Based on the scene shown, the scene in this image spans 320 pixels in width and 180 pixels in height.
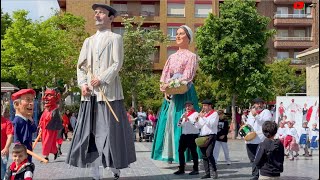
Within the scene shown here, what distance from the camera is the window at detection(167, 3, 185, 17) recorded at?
50594mm

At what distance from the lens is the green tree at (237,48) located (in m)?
26.5

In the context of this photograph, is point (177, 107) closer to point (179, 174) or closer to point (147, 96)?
point (179, 174)

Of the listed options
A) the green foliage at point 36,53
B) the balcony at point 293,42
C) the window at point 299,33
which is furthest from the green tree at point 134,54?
the window at point 299,33

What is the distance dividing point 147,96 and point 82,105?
3601 centimetres

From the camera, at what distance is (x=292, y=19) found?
54.2m

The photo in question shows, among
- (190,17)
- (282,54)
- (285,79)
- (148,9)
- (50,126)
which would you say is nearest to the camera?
(50,126)

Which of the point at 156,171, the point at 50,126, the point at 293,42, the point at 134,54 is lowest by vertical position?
the point at 156,171

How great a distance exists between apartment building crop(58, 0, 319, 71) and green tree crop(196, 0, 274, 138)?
70.7 feet

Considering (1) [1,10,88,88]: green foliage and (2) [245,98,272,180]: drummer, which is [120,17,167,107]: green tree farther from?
(2) [245,98,272,180]: drummer

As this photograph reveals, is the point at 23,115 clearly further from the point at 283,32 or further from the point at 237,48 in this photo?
the point at 283,32

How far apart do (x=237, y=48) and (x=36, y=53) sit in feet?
37.7

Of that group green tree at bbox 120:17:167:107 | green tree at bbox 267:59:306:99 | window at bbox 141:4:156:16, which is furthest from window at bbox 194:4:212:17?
green tree at bbox 120:17:167:107

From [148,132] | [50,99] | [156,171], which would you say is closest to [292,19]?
[148,132]

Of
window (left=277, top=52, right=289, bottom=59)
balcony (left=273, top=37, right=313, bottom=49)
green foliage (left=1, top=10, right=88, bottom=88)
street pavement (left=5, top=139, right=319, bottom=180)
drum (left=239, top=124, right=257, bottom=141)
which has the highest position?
balcony (left=273, top=37, right=313, bottom=49)
